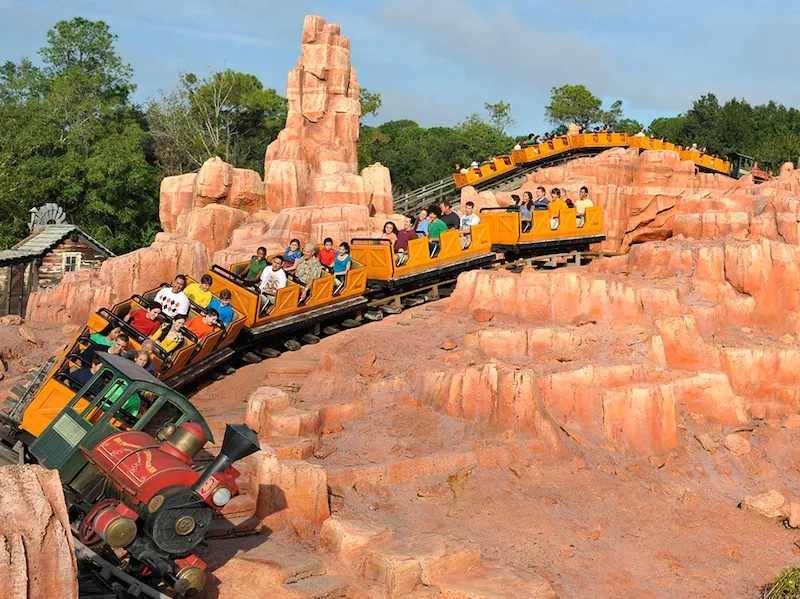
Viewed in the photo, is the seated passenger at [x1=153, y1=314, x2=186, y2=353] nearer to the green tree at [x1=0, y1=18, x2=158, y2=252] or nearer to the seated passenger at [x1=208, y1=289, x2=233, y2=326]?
the seated passenger at [x1=208, y1=289, x2=233, y2=326]

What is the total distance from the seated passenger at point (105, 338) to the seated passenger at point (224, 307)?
2391 mm

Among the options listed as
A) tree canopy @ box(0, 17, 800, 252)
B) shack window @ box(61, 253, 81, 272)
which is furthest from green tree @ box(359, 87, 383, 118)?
shack window @ box(61, 253, 81, 272)

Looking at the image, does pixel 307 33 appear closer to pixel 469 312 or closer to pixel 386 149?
pixel 469 312

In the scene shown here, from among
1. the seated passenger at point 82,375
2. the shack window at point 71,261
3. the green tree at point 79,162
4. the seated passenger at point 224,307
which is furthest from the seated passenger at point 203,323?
the green tree at point 79,162

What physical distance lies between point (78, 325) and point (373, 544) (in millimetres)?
10167

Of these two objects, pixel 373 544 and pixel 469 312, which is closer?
pixel 373 544

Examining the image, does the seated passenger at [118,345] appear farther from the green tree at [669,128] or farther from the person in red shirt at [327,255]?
the green tree at [669,128]

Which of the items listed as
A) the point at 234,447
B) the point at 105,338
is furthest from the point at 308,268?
the point at 234,447

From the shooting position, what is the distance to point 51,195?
124 feet

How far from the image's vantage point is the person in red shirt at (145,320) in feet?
40.4

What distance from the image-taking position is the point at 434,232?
1784 centimetres

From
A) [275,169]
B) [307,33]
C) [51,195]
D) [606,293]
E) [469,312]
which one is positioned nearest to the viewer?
[606,293]

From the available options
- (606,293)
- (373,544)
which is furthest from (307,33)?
(373,544)

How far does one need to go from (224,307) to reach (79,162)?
2722 centimetres
